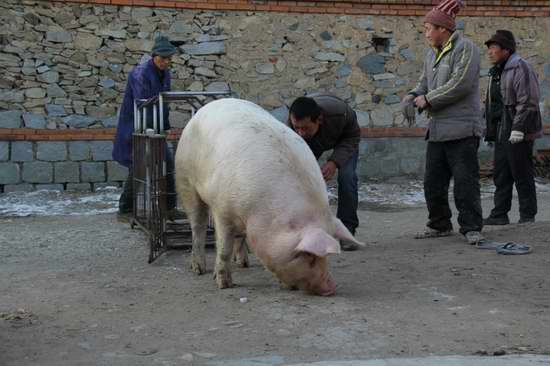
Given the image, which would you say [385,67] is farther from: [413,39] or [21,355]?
[21,355]

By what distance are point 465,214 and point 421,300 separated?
196 centimetres

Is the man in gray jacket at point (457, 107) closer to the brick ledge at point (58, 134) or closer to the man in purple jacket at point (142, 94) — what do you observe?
the man in purple jacket at point (142, 94)

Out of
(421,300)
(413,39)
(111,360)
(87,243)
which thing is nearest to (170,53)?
(87,243)

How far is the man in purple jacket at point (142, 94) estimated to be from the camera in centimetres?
789

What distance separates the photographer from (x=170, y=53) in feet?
26.3

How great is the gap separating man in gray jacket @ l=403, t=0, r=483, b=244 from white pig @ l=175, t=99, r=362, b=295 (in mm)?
1805

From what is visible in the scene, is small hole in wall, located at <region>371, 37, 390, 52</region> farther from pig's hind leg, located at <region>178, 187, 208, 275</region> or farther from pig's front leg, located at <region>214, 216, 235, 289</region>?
pig's front leg, located at <region>214, 216, 235, 289</region>

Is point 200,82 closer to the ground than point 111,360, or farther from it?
farther from it

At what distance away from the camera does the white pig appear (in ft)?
16.1

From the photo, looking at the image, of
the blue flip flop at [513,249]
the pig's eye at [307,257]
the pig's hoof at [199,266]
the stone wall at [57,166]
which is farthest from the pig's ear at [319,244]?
the stone wall at [57,166]

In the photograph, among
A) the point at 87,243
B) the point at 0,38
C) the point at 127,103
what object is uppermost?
the point at 0,38

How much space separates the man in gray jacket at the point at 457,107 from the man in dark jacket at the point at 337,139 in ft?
1.99

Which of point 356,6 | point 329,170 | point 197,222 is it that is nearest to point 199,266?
point 197,222

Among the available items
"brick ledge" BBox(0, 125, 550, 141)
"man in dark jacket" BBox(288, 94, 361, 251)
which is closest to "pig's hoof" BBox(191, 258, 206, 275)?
"man in dark jacket" BBox(288, 94, 361, 251)
